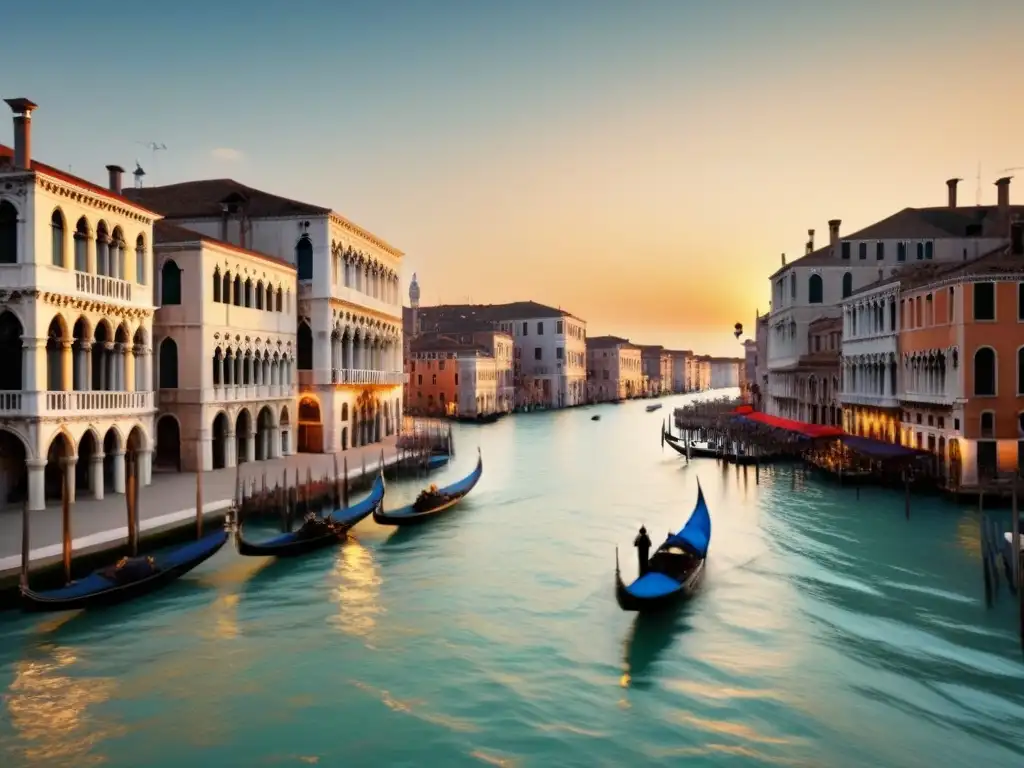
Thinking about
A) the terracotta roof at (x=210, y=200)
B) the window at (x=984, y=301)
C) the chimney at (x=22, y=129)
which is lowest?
the window at (x=984, y=301)

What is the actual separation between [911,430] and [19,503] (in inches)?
713

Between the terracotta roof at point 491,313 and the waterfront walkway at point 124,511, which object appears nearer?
the waterfront walkway at point 124,511

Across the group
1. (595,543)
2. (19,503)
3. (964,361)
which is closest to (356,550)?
(595,543)

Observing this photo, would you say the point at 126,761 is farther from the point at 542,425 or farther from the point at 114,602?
the point at 542,425

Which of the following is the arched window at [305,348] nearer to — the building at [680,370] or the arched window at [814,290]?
the arched window at [814,290]

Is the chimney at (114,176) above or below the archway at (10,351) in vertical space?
above

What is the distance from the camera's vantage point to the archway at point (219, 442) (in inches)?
731

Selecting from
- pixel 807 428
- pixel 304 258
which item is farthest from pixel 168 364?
pixel 807 428

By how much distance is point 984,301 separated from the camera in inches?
631

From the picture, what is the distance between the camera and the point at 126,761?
249 inches

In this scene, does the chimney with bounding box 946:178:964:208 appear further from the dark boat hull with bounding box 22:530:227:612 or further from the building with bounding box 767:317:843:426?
the dark boat hull with bounding box 22:530:227:612

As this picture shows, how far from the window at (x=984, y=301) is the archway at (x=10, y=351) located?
16832mm

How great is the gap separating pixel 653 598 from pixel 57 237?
10.4 metres

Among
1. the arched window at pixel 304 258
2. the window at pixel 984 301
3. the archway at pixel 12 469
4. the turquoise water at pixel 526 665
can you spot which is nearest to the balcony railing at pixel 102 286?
the archway at pixel 12 469
